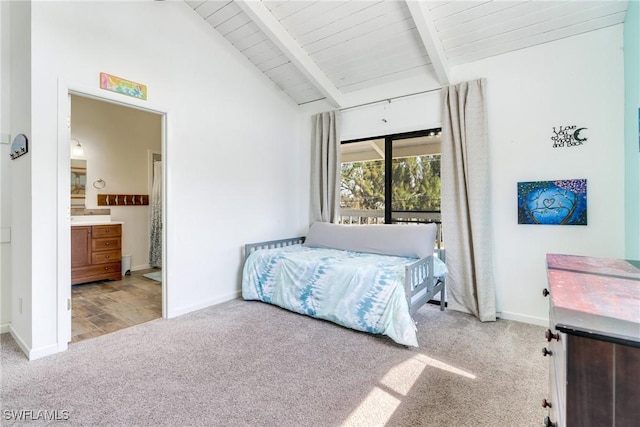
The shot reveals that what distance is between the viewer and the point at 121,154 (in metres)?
4.86

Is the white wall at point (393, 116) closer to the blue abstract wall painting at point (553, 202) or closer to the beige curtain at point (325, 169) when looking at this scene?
the beige curtain at point (325, 169)

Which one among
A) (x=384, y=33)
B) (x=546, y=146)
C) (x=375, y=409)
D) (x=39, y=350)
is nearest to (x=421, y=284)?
(x=375, y=409)

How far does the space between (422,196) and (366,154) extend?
98cm

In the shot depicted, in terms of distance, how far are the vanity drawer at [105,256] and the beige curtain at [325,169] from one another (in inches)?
115

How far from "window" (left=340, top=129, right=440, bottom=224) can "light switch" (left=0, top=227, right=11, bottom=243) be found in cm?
347

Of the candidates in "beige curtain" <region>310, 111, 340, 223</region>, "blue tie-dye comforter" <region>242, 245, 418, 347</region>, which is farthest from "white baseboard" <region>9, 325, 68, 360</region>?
"beige curtain" <region>310, 111, 340, 223</region>

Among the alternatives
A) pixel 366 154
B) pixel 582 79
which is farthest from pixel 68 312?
pixel 582 79

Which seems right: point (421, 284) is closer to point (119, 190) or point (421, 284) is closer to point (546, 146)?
point (546, 146)

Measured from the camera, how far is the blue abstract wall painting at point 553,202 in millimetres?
2574

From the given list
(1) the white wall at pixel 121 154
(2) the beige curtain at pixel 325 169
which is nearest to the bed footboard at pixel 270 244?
(2) the beige curtain at pixel 325 169

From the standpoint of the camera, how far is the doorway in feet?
12.1

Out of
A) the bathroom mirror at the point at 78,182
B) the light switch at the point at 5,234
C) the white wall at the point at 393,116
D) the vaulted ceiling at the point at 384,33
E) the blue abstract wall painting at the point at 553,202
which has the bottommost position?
the light switch at the point at 5,234

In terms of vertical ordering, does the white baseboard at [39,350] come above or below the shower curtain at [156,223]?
below

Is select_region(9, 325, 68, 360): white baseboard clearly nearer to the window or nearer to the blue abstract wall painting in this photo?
the window
